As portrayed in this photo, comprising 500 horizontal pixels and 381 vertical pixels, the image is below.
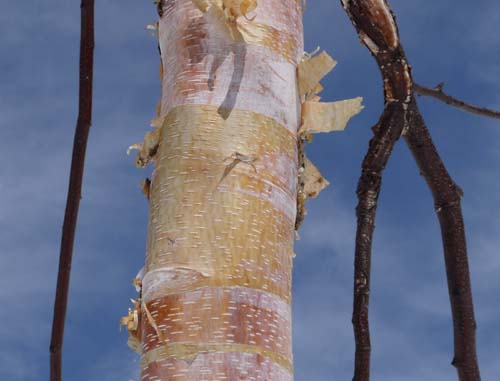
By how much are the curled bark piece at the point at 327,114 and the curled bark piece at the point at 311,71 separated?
0.13ft

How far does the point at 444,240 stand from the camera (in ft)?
8.04

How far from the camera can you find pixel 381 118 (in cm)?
225

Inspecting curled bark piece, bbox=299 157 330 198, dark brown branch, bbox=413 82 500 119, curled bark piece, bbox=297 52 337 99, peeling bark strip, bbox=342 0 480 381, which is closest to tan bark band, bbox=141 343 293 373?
peeling bark strip, bbox=342 0 480 381

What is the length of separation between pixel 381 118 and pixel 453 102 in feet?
2.20

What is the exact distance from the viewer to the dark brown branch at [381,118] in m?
2.10

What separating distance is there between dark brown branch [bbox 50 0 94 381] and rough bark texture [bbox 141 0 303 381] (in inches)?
9.6

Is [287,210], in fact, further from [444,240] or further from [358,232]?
[444,240]

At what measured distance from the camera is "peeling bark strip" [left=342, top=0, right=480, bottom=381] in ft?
6.84

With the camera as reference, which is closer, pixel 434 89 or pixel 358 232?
pixel 358 232

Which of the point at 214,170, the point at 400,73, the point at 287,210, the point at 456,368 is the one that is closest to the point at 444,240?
the point at 456,368

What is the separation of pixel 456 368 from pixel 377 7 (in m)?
1.03

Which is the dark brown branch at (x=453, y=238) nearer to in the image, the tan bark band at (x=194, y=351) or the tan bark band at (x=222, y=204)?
the tan bark band at (x=222, y=204)

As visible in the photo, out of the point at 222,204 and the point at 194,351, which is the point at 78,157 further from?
the point at 194,351

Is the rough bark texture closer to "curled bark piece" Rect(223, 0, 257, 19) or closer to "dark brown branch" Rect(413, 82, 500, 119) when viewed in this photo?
"curled bark piece" Rect(223, 0, 257, 19)
